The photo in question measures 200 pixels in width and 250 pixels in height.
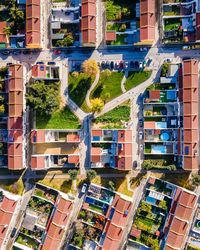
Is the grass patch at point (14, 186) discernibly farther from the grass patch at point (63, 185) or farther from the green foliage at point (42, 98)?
the green foliage at point (42, 98)

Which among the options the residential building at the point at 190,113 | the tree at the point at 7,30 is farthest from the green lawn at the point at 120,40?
the tree at the point at 7,30

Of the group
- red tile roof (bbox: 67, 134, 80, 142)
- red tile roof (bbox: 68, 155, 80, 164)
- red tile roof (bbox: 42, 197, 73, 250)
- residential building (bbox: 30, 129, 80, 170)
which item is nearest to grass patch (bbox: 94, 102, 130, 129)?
red tile roof (bbox: 67, 134, 80, 142)

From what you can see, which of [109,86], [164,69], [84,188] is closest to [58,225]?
[84,188]

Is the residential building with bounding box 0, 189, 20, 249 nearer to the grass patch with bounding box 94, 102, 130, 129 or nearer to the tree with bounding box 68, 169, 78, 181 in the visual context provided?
the tree with bounding box 68, 169, 78, 181

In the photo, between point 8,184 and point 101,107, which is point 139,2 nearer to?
point 101,107

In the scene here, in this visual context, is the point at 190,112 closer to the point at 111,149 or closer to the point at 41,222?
the point at 111,149

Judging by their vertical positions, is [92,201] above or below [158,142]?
below

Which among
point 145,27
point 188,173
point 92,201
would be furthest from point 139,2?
point 92,201
